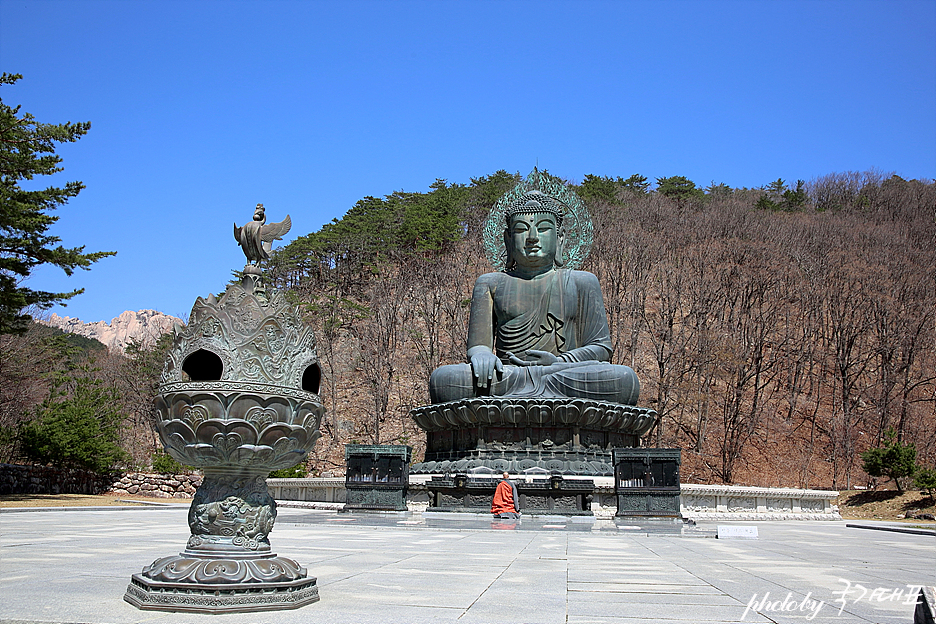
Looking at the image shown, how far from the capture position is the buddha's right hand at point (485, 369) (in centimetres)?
1560

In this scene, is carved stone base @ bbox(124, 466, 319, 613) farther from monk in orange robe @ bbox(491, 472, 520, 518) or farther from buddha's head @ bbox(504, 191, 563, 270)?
buddha's head @ bbox(504, 191, 563, 270)

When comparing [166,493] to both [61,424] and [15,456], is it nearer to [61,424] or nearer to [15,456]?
[61,424]

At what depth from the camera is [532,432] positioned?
602 inches

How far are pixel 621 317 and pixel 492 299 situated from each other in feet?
59.1

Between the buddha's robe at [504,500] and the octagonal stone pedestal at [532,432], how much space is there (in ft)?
10.1

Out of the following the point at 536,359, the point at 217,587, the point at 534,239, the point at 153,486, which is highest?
the point at 534,239

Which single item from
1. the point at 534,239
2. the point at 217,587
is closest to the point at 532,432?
the point at 534,239

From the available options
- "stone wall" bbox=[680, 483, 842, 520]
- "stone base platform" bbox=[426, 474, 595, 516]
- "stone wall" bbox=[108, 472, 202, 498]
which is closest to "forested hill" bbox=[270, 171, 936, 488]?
"stone wall" bbox=[108, 472, 202, 498]

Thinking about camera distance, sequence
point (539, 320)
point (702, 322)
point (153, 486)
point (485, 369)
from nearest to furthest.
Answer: point (485, 369), point (539, 320), point (153, 486), point (702, 322)

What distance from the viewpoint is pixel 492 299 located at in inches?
701

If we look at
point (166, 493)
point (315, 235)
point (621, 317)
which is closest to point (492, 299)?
point (166, 493)

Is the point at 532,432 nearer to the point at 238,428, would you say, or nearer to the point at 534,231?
the point at 534,231

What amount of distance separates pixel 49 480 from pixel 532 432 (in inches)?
555

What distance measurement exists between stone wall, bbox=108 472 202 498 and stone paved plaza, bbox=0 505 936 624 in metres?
14.6
